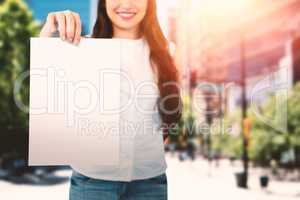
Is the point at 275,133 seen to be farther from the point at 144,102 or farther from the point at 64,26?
the point at 64,26

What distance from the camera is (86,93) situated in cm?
156

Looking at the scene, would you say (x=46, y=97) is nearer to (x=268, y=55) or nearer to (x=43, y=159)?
(x=43, y=159)

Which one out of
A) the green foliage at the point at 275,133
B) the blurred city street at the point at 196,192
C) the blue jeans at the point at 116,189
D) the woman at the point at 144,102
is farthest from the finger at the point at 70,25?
the green foliage at the point at 275,133

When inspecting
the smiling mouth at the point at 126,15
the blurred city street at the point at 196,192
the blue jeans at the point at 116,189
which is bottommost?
the blurred city street at the point at 196,192

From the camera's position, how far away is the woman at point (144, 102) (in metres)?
1.61

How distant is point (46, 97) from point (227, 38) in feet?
175

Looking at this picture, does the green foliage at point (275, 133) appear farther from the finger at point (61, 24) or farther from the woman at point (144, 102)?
the finger at point (61, 24)

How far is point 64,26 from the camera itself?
1.57 metres

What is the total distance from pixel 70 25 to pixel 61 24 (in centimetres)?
3

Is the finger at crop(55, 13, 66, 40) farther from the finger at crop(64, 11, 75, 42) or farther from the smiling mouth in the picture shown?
the smiling mouth

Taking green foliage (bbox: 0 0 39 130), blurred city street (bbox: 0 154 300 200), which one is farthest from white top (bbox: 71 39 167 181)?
green foliage (bbox: 0 0 39 130)

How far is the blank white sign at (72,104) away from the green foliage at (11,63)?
1943cm

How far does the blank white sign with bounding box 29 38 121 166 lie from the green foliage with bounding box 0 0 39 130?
19432 mm

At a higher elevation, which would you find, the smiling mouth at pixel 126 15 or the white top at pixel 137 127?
the smiling mouth at pixel 126 15
